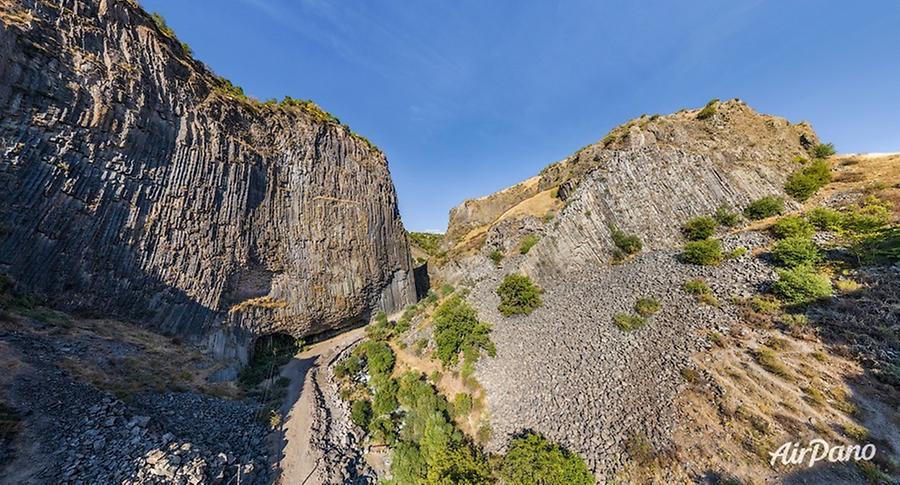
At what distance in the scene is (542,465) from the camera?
1034 cm

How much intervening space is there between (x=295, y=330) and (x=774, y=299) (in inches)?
1169

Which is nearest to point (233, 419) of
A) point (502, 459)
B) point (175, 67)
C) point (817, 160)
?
point (502, 459)

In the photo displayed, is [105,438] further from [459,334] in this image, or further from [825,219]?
[825,219]

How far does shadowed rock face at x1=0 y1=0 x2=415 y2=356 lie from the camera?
497 inches

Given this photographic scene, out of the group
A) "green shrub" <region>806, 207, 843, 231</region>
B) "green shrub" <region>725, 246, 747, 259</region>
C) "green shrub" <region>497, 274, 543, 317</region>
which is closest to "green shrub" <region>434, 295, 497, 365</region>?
"green shrub" <region>497, 274, 543, 317</region>

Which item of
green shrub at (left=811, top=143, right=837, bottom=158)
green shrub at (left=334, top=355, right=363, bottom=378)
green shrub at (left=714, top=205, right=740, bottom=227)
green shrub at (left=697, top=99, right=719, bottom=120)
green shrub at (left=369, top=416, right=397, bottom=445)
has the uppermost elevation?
green shrub at (left=697, top=99, right=719, bottom=120)

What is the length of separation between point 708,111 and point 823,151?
7.77 metres

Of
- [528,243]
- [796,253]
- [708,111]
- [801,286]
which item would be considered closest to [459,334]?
[528,243]

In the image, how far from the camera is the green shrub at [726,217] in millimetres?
17641

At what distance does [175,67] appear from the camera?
59.4 feet

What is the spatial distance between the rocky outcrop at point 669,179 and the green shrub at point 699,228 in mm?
575

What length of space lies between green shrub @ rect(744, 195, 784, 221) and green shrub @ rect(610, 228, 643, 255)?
6.58 m

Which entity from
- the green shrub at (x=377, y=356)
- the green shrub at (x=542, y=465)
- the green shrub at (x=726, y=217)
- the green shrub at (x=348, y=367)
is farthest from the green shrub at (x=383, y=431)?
the green shrub at (x=726, y=217)

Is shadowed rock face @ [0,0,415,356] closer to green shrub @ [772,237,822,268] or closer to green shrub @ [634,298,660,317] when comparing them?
green shrub @ [634,298,660,317]
